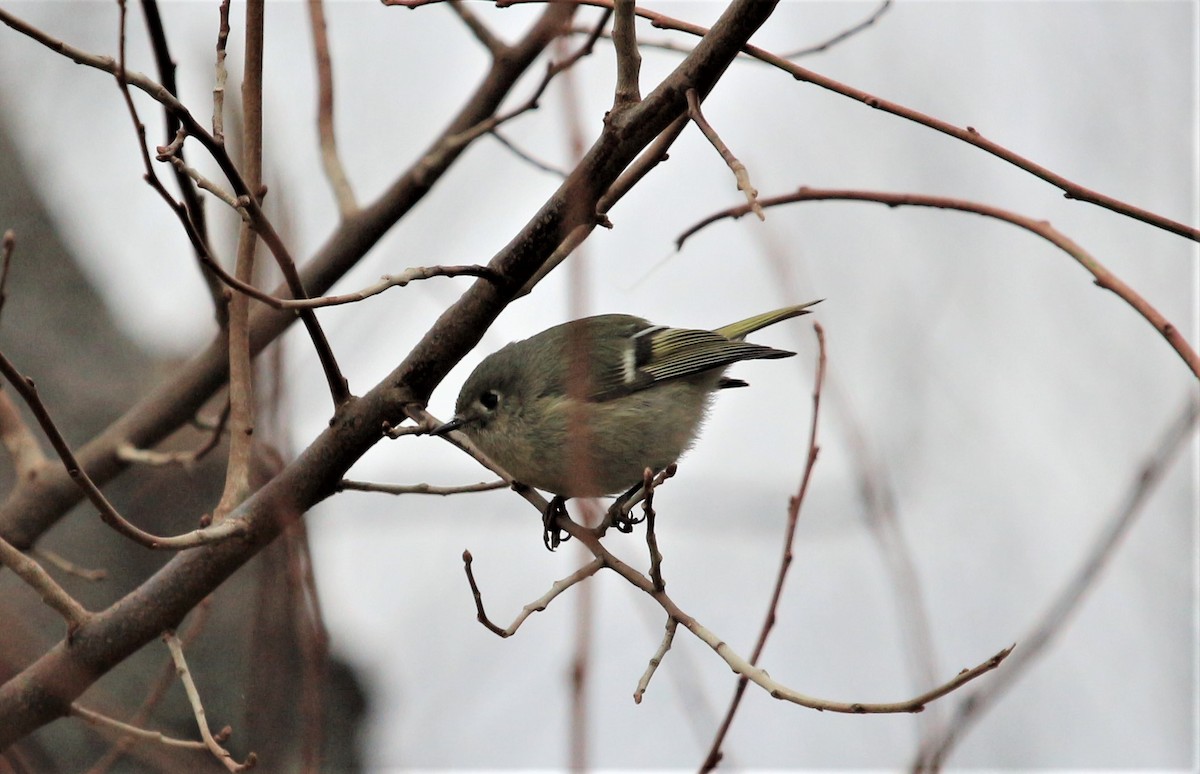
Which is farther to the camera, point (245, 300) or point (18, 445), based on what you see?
point (18, 445)

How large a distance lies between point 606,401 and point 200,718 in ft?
4.49

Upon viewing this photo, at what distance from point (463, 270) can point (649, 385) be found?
128 centimetres

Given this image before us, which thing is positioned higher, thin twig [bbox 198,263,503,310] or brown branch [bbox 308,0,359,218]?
brown branch [bbox 308,0,359,218]

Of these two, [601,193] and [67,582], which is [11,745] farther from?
[67,582]

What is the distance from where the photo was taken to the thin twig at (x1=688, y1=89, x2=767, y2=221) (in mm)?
1135

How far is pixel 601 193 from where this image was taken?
148 centimetres

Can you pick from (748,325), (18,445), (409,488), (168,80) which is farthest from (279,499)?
(748,325)

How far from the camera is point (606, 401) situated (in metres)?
2.70

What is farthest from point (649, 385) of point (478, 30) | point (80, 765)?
point (80, 765)

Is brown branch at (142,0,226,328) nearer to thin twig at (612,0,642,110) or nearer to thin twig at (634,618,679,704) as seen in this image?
thin twig at (612,0,642,110)

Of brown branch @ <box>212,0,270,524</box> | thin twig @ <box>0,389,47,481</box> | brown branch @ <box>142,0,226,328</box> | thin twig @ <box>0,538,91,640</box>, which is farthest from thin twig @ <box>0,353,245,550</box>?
thin twig @ <box>0,389,47,481</box>

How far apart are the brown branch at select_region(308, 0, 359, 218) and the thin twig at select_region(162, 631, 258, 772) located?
1022 millimetres

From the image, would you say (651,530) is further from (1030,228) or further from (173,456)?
(173,456)

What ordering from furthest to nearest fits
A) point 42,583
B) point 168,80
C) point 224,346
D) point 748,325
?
point 748,325 < point 224,346 < point 168,80 < point 42,583
